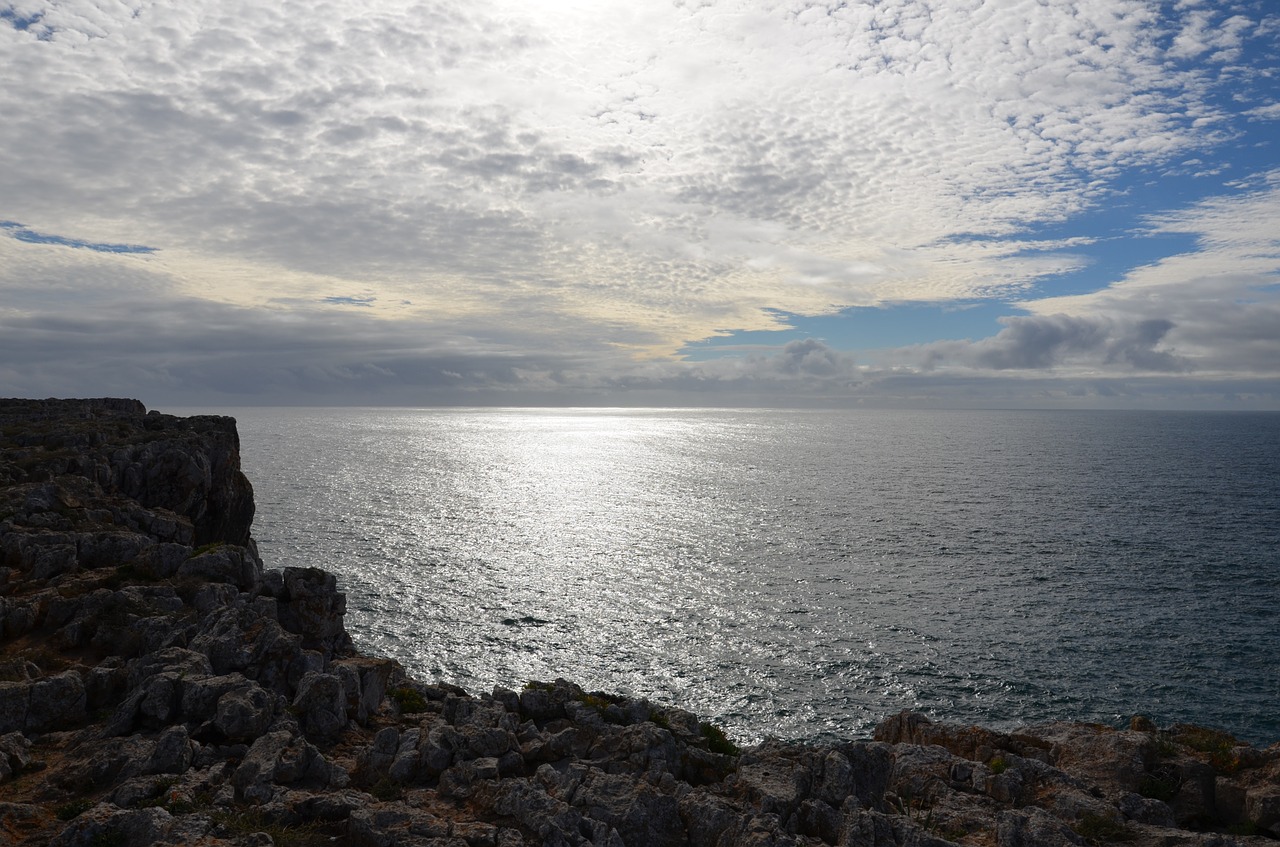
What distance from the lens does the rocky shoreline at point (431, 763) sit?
71.9 ft

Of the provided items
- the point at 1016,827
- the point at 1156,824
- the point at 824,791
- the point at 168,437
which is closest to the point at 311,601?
the point at 824,791

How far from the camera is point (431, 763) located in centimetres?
2608

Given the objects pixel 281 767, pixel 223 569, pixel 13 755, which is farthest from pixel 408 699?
pixel 223 569

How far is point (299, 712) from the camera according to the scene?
28828 millimetres

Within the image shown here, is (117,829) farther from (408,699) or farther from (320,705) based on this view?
(408,699)

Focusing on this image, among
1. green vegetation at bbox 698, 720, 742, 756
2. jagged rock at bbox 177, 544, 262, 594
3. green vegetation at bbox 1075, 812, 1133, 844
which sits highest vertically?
jagged rock at bbox 177, 544, 262, 594

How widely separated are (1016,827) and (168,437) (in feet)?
311

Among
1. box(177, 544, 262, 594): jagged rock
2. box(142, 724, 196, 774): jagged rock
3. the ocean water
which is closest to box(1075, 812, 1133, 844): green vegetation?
box(142, 724, 196, 774): jagged rock

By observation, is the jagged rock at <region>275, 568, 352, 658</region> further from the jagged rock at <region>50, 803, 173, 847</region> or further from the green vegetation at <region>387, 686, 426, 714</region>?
the jagged rock at <region>50, 803, 173, 847</region>

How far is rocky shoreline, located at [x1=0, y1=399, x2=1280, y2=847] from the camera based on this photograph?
21.9m

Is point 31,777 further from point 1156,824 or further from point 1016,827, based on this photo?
point 1156,824

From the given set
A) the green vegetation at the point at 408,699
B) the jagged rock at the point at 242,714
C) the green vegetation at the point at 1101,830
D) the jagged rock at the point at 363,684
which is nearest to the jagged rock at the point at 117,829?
the jagged rock at the point at 242,714

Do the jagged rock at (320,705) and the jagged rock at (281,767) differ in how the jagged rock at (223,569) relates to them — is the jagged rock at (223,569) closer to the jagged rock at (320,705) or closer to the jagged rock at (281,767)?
the jagged rock at (320,705)

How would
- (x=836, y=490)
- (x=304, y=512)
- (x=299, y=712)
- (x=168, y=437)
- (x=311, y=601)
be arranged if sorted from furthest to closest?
(x=836, y=490)
(x=304, y=512)
(x=168, y=437)
(x=311, y=601)
(x=299, y=712)
